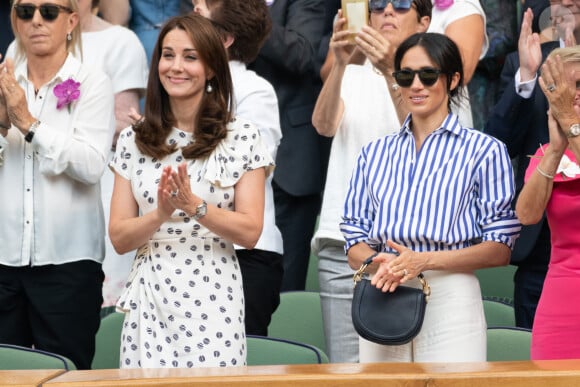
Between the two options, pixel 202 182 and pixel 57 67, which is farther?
pixel 57 67

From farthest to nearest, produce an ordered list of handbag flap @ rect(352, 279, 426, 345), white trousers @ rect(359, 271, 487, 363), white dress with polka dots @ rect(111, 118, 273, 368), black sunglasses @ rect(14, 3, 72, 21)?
black sunglasses @ rect(14, 3, 72, 21)
white dress with polka dots @ rect(111, 118, 273, 368)
white trousers @ rect(359, 271, 487, 363)
handbag flap @ rect(352, 279, 426, 345)

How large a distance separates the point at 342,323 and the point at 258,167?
93cm

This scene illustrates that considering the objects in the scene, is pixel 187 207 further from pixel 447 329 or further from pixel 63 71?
pixel 63 71

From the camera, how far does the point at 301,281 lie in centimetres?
667

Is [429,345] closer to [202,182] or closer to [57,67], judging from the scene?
[202,182]

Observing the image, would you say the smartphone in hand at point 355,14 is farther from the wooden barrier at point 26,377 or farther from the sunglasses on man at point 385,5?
the wooden barrier at point 26,377

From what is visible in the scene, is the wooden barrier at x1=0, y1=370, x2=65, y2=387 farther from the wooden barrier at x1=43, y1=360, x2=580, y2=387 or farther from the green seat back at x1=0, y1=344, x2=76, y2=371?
the green seat back at x1=0, y1=344, x2=76, y2=371

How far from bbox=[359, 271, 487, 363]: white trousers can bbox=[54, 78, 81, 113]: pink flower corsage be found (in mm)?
1715

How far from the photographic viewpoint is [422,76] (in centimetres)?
461

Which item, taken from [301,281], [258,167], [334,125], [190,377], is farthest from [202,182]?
[301,281]

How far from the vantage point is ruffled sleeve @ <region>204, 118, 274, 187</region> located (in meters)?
4.55

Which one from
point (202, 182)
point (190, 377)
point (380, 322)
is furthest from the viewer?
point (202, 182)

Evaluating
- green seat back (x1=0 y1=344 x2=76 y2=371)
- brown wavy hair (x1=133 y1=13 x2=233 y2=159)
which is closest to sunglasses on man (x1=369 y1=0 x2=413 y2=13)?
brown wavy hair (x1=133 y1=13 x2=233 y2=159)

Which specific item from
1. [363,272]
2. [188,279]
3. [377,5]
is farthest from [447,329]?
[377,5]
